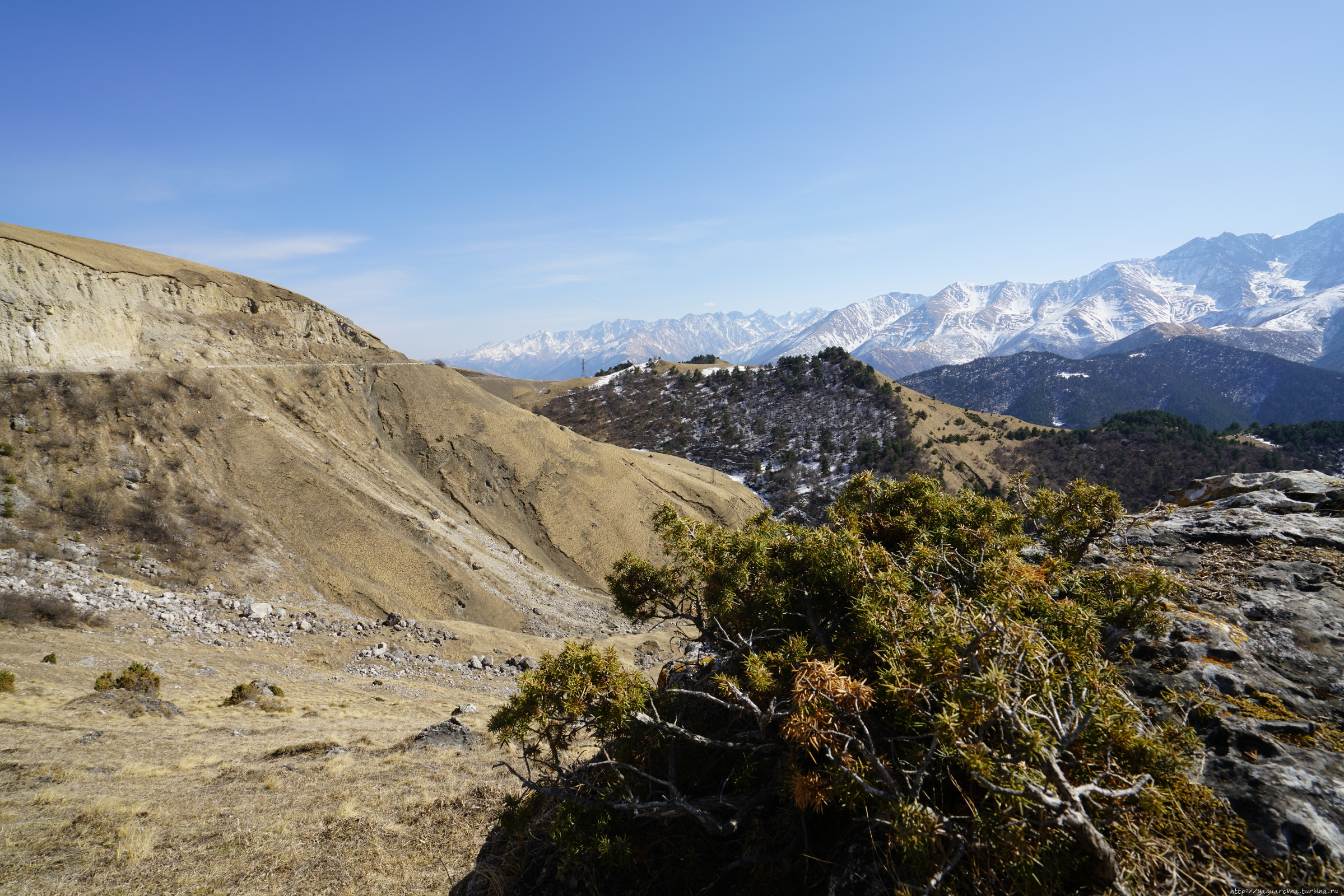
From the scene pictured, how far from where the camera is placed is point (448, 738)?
48.7 feet

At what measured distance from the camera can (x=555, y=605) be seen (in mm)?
31906

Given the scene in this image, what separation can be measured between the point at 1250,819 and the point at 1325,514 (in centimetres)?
692

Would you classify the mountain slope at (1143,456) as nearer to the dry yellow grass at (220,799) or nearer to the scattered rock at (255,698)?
the dry yellow grass at (220,799)

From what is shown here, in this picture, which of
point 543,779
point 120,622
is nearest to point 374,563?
point 120,622

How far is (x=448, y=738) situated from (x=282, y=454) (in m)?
22.1

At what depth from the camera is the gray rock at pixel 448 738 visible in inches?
A: 564

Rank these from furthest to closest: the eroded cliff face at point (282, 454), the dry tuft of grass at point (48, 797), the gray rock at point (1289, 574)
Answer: the eroded cliff face at point (282, 454) → the dry tuft of grass at point (48, 797) → the gray rock at point (1289, 574)

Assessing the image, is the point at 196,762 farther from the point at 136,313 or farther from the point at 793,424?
the point at 793,424

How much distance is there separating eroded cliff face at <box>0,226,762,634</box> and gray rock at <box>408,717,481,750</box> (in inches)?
501

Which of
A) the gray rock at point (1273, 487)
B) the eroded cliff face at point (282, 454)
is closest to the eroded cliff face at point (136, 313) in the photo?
the eroded cliff face at point (282, 454)

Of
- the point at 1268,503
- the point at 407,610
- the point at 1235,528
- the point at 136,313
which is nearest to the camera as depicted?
the point at 1235,528

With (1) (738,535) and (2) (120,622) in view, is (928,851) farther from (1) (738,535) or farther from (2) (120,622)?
(2) (120,622)

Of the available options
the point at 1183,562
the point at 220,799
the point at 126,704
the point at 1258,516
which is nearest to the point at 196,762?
the point at 220,799

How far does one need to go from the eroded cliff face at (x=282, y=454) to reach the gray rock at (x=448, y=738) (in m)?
12.7
